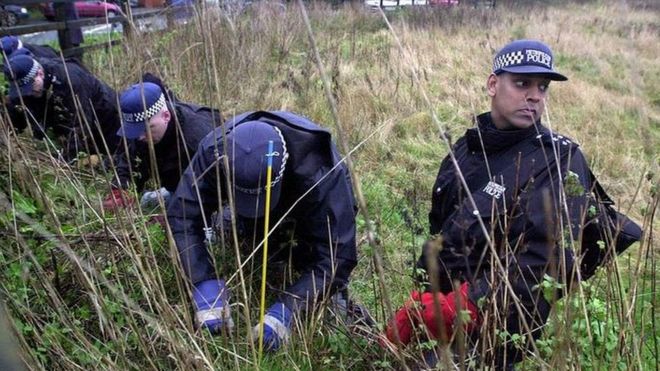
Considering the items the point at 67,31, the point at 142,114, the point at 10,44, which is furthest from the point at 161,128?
the point at 67,31

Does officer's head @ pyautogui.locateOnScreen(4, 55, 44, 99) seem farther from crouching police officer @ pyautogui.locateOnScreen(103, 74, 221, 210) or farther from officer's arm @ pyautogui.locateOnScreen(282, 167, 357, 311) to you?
officer's arm @ pyautogui.locateOnScreen(282, 167, 357, 311)

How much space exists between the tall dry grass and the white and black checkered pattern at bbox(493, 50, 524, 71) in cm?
31

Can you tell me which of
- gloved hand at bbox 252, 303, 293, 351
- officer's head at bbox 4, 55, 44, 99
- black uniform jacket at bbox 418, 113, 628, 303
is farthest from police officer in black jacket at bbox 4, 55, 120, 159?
black uniform jacket at bbox 418, 113, 628, 303

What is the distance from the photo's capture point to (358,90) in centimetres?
539

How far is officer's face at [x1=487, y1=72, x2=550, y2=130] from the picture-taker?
201cm

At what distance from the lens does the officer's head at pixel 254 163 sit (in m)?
1.81

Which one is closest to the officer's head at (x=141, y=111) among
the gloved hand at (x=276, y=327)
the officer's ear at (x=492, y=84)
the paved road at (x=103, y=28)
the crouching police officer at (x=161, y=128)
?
the crouching police officer at (x=161, y=128)

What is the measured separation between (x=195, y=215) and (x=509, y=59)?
1.27 meters

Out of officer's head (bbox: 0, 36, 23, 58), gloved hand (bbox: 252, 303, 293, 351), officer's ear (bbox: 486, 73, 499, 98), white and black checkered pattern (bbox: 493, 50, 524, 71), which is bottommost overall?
gloved hand (bbox: 252, 303, 293, 351)

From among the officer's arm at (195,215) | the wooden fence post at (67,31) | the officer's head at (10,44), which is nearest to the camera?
the officer's arm at (195,215)

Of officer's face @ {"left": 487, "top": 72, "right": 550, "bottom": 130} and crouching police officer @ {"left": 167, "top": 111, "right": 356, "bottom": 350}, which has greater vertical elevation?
officer's face @ {"left": 487, "top": 72, "right": 550, "bottom": 130}

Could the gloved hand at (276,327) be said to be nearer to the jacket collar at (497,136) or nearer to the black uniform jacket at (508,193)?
the black uniform jacket at (508,193)

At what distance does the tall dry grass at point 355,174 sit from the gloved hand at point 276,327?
0.06m

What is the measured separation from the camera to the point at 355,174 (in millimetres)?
776
